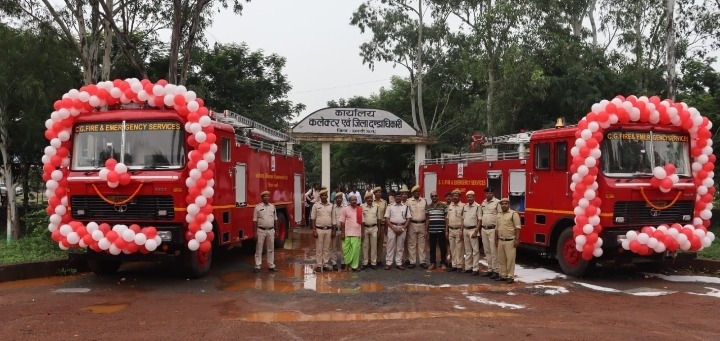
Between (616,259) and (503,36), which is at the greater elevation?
(503,36)

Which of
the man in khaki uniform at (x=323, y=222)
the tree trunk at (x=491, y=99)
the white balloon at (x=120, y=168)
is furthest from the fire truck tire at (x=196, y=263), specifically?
the tree trunk at (x=491, y=99)

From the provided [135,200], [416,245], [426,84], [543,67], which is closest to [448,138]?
[426,84]

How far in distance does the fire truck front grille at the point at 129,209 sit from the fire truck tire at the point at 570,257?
267 inches

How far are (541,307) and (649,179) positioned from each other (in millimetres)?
3529

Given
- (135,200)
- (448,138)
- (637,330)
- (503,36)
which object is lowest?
(637,330)

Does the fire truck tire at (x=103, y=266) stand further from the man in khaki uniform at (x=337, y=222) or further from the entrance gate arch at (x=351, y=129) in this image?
the entrance gate arch at (x=351, y=129)

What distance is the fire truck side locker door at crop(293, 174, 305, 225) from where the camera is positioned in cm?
1716

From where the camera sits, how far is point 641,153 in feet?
33.9

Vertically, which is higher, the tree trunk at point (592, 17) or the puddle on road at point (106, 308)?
the tree trunk at point (592, 17)

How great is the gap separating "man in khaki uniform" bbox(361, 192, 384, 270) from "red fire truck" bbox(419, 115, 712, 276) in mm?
3037

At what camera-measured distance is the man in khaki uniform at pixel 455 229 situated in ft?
36.7

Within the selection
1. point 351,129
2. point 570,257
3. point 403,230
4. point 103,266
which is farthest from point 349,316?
point 351,129

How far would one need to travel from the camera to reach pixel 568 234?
10812 mm

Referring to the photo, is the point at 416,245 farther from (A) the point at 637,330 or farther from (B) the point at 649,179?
(A) the point at 637,330
